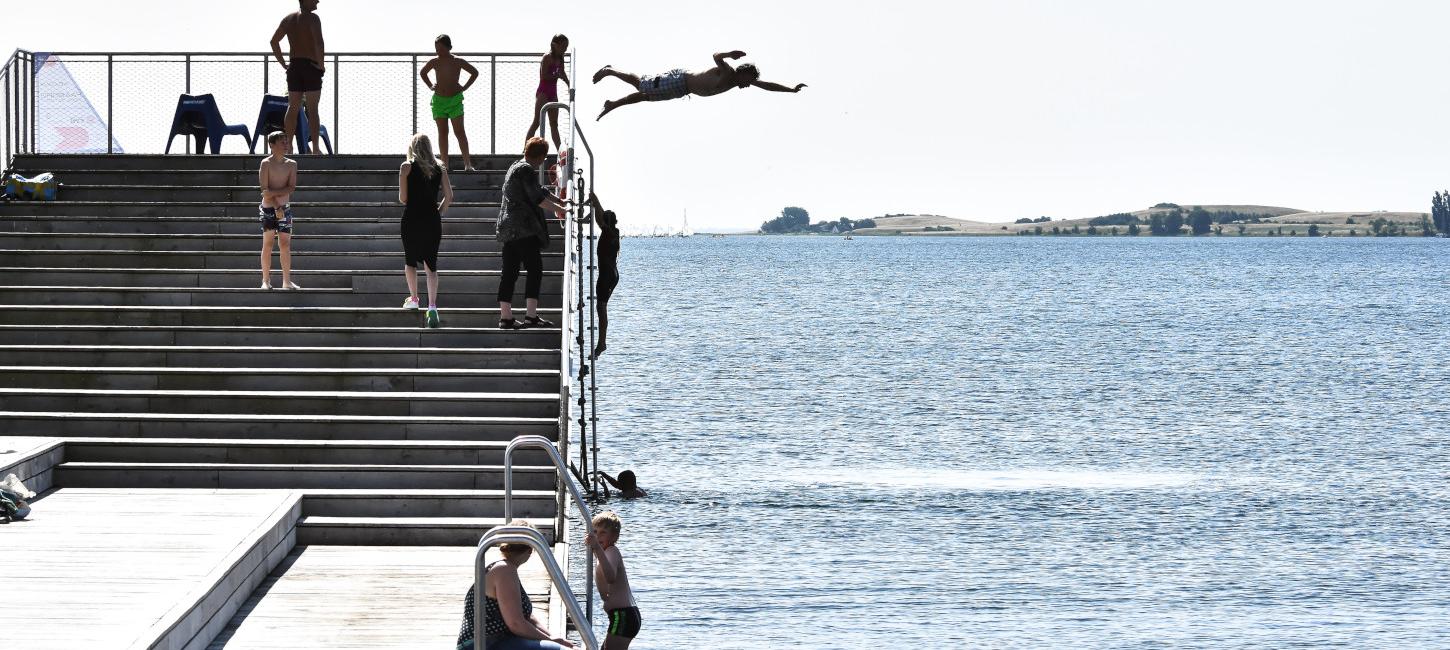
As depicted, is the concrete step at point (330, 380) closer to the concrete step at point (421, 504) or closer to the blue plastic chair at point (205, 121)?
the concrete step at point (421, 504)

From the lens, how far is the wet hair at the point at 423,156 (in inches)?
517

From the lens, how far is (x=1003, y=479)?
33031 mm

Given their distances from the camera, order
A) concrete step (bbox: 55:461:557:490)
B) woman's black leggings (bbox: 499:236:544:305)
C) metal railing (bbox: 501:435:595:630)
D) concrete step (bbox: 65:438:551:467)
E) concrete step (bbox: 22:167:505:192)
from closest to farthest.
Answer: metal railing (bbox: 501:435:595:630)
concrete step (bbox: 55:461:557:490)
concrete step (bbox: 65:438:551:467)
woman's black leggings (bbox: 499:236:544:305)
concrete step (bbox: 22:167:505:192)

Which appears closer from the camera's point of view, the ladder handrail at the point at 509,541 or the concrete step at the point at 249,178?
the ladder handrail at the point at 509,541

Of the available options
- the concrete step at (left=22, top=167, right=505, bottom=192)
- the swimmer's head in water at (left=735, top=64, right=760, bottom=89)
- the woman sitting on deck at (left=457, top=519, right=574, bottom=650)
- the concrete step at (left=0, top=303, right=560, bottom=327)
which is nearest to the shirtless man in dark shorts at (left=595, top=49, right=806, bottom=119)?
the swimmer's head in water at (left=735, top=64, right=760, bottom=89)

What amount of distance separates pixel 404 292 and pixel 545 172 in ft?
9.94

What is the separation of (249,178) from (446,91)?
226 centimetres

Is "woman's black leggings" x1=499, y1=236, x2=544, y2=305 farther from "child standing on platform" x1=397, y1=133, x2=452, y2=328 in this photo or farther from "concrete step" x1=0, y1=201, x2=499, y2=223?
"concrete step" x1=0, y1=201, x2=499, y2=223

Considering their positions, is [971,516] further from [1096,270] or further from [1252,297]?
[1096,270]

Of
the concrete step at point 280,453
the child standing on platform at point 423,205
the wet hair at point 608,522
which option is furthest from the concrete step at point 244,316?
the wet hair at point 608,522

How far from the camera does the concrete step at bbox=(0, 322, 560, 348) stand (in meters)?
13.3

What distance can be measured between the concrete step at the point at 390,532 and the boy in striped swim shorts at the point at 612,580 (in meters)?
0.85

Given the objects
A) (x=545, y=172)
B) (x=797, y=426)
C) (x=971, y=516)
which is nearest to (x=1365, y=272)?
(x=797, y=426)

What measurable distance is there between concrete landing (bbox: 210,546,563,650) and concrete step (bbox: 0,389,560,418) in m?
1.65
